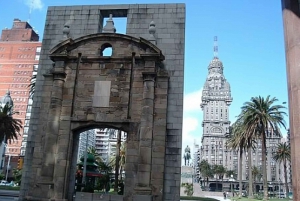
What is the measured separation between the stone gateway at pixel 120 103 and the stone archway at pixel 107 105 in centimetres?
5

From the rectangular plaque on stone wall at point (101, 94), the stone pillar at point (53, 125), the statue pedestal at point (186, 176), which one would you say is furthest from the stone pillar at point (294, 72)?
the statue pedestal at point (186, 176)

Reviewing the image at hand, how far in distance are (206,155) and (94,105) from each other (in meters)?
154

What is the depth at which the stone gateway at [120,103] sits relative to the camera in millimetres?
16125

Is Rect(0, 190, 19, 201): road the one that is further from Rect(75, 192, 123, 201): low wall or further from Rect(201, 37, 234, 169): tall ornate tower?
Rect(201, 37, 234, 169): tall ornate tower

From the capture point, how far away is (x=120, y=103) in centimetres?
1698

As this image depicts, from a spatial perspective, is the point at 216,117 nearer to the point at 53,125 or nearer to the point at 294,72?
the point at 53,125

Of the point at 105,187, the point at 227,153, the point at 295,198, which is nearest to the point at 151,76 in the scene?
the point at 295,198

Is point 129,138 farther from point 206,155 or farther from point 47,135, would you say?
point 206,155

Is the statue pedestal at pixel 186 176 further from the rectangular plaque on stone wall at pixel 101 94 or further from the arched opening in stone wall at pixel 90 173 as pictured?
the rectangular plaque on stone wall at pixel 101 94

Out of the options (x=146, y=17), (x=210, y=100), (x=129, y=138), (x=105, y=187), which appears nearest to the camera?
(x=129, y=138)

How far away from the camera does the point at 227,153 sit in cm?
16125

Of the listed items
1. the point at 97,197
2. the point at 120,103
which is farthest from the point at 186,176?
the point at 120,103

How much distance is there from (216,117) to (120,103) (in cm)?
15748

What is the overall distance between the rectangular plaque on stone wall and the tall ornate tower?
150 meters
